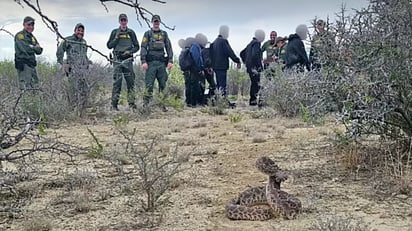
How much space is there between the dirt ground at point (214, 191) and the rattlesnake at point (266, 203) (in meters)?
0.08

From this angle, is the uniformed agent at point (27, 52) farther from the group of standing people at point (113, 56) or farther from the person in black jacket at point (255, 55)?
the person in black jacket at point (255, 55)

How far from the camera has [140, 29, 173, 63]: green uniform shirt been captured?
1348cm

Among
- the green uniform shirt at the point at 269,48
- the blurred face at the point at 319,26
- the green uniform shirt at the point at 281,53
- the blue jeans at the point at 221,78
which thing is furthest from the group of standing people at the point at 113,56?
the blurred face at the point at 319,26

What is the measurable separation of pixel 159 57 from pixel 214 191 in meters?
8.10

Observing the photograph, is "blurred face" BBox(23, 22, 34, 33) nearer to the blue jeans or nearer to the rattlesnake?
the blue jeans

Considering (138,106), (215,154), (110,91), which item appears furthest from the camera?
(110,91)

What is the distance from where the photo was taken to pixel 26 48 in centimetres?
1230

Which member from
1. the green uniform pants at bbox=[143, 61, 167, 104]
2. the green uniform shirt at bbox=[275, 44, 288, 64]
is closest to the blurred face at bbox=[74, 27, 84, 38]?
the green uniform pants at bbox=[143, 61, 167, 104]

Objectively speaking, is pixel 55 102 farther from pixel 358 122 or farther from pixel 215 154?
pixel 358 122

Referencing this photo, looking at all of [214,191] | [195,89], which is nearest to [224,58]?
[195,89]

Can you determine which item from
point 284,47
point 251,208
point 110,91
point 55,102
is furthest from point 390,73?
point 110,91

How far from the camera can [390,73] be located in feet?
19.1

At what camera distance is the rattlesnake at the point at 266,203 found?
16.2ft

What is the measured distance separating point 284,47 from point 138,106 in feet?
12.3
